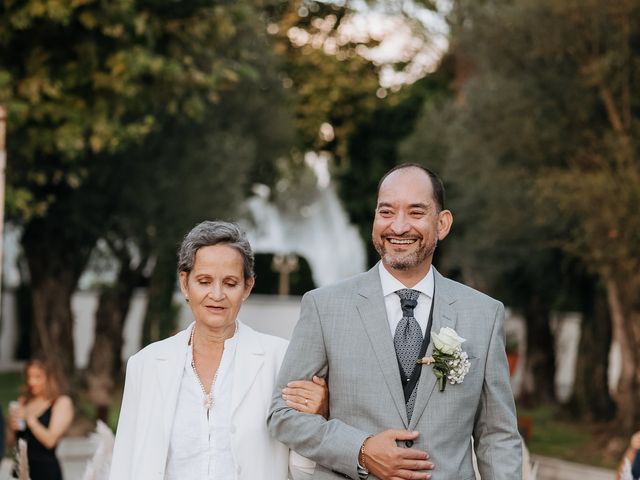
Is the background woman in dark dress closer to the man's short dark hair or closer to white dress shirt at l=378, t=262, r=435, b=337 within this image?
white dress shirt at l=378, t=262, r=435, b=337

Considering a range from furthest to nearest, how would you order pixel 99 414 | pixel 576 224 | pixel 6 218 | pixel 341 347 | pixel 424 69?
pixel 424 69, pixel 576 224, pixel 6 218, pixel 99 414, pixel 341 347

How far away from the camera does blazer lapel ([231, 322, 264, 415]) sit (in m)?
5.38

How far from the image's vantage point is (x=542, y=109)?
67.8ft

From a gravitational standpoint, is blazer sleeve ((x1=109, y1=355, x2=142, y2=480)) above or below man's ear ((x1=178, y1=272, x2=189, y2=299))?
below

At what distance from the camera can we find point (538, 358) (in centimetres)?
2945

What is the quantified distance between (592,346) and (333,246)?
79.0ft

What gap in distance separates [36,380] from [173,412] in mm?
6200

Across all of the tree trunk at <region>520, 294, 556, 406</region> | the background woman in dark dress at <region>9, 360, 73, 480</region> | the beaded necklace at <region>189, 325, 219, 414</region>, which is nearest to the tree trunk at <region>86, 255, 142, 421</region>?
the tree trunk at <region>520, 294, 556, 406</region>

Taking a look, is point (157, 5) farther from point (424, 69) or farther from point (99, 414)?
point (424, 69)


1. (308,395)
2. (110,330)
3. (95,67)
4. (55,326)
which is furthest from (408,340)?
(110,330)

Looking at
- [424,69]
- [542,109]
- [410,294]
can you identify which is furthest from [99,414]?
[424,69]

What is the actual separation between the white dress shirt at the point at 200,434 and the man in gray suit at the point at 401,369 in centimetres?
29

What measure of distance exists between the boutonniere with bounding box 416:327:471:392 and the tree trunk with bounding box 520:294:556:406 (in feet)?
79.4

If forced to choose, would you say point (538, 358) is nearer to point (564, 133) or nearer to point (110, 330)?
point (110, 330)
